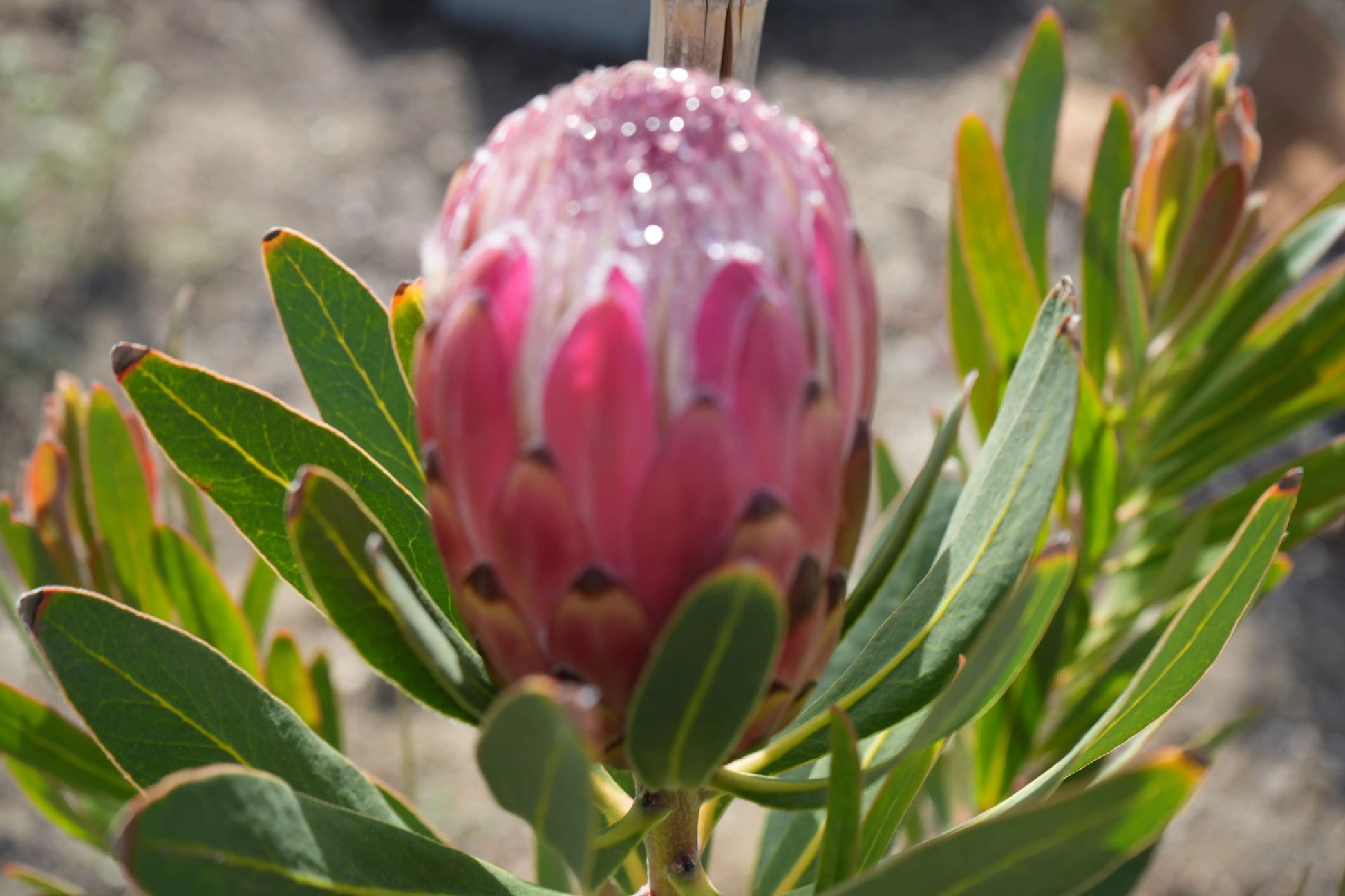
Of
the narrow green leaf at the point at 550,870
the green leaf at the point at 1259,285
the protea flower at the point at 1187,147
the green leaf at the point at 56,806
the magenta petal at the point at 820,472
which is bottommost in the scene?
the narrow green leaf at the point at 550,870

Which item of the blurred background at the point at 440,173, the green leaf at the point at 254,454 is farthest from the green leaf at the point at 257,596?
the blurred background at the point at 440,173

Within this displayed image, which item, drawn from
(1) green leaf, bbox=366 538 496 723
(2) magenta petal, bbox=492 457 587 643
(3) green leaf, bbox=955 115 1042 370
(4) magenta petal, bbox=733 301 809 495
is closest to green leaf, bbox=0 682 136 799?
(1) green leaf, bbox=366 538 496 723

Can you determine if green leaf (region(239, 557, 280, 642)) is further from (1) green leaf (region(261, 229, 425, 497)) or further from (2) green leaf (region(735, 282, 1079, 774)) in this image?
(2) green leaf (region(735, 282, 1079, 774))

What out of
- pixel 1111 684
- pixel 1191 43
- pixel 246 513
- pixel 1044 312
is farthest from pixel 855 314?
pixel 1191 43

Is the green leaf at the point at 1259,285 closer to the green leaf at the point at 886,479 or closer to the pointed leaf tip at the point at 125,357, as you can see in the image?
the green leaf at the point at 886,479

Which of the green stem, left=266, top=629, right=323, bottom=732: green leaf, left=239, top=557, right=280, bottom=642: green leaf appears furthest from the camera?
left=239, top=557, right=280, bottom=642: green leaf
